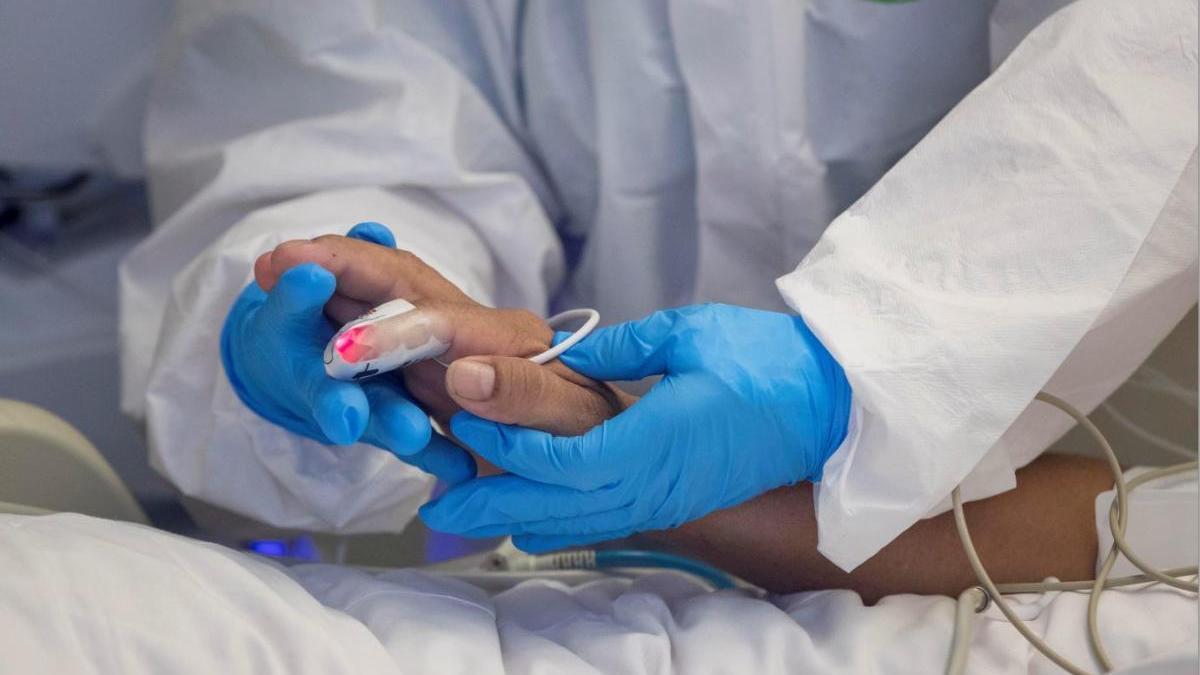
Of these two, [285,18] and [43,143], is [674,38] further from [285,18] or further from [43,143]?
[43,143]

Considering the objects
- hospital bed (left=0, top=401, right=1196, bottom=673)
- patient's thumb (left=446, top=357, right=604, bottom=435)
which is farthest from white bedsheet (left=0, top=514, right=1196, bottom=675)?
patient's thumb (left=446, top=357, right=604, bottom=435)

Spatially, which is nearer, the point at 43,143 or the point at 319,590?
the point at 319,590

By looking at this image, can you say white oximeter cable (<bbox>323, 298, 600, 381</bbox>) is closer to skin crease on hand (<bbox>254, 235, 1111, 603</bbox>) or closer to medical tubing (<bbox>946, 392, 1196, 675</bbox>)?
skin crease on hand (<bbox>254, 235, 1111, 603</bbox>)

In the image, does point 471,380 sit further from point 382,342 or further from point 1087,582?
point 1087,582

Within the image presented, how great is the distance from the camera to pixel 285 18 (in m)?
0.96

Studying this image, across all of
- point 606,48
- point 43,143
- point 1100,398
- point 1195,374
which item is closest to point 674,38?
point 606,48

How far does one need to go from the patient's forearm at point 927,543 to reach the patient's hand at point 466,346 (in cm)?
13

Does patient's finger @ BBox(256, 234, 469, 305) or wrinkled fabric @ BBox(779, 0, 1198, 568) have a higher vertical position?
wrinkled fabric @ BBox(779, 0, 1198, 568)

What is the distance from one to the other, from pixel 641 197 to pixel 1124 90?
413 millimetres

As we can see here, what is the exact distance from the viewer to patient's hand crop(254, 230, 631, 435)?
2.15ft

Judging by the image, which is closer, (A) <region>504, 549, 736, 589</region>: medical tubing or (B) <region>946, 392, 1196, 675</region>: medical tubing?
(B) <region>946, 392, 1196, 675</region>: medical tubing

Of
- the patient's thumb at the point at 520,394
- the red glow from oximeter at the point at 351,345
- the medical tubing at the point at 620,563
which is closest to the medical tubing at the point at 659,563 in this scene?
the medical tubing at the point at 620,563

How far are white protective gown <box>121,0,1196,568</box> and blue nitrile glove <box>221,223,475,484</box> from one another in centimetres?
4

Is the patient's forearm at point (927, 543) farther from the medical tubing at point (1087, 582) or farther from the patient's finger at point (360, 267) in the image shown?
the patient's finger at point (360, 267)
